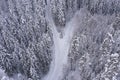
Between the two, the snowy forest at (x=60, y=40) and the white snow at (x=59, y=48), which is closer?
the snowy forest at (x=60, y=40)

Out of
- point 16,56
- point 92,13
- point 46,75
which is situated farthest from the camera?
point 92,13

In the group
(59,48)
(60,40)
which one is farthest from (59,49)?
(60,40)

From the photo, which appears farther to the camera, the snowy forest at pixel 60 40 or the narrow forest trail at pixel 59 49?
the narrow forest trail at pixel 59 49

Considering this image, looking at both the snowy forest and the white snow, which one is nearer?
the snowy forest

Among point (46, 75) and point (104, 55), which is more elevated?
point (104, 55)

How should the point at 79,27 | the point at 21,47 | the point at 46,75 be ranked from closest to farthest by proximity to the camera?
the point at 21,47
the point at 46,75
the point at 79,27

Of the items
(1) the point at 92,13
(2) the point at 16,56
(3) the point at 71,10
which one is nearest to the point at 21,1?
(3) the point at 71,10

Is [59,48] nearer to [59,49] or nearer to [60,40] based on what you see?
[59,49]

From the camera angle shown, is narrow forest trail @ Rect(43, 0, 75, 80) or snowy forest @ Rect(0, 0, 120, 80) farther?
narrow forest trail @ Rect(43, 0, 75, 80)

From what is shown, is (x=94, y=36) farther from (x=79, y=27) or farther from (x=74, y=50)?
(x=74, y=50)
